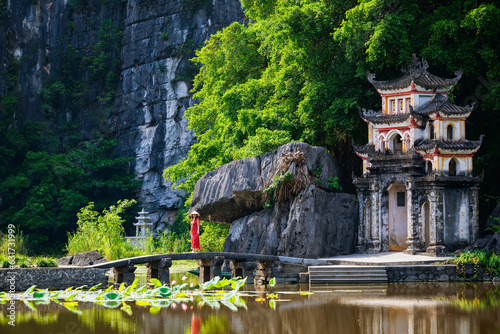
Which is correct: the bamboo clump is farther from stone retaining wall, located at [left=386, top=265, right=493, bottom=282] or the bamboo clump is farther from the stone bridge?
stone retaining wall, located at [left=386, top=265, right=493, bottom=282]

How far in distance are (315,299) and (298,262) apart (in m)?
4.76

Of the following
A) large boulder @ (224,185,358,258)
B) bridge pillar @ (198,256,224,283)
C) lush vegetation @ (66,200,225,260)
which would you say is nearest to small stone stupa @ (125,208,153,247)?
lush vegetation @ (66,200,225,260)

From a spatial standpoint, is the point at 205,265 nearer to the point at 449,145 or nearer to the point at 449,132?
→ the point at 449,145

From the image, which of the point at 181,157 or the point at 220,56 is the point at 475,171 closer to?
the point at 220,56

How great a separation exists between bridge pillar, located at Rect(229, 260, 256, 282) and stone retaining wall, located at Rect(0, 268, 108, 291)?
185 inches

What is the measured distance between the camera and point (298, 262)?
19547 mm

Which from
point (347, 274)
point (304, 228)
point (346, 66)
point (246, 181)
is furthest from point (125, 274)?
point (346, 66)

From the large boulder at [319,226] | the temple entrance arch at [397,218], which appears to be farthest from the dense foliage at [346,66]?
the large boulder at [319,226]

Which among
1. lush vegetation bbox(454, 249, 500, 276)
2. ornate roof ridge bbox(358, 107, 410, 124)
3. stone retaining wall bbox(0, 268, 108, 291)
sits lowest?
stone retaining wall bbox(0, 268, 108, 291)

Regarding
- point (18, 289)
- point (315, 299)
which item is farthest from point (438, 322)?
point (18, 289)

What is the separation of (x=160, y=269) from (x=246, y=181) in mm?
5374

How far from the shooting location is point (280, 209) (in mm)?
22156

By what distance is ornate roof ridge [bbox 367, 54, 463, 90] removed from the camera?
2180cm

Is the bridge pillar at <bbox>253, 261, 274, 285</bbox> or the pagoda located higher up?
the pagoda
